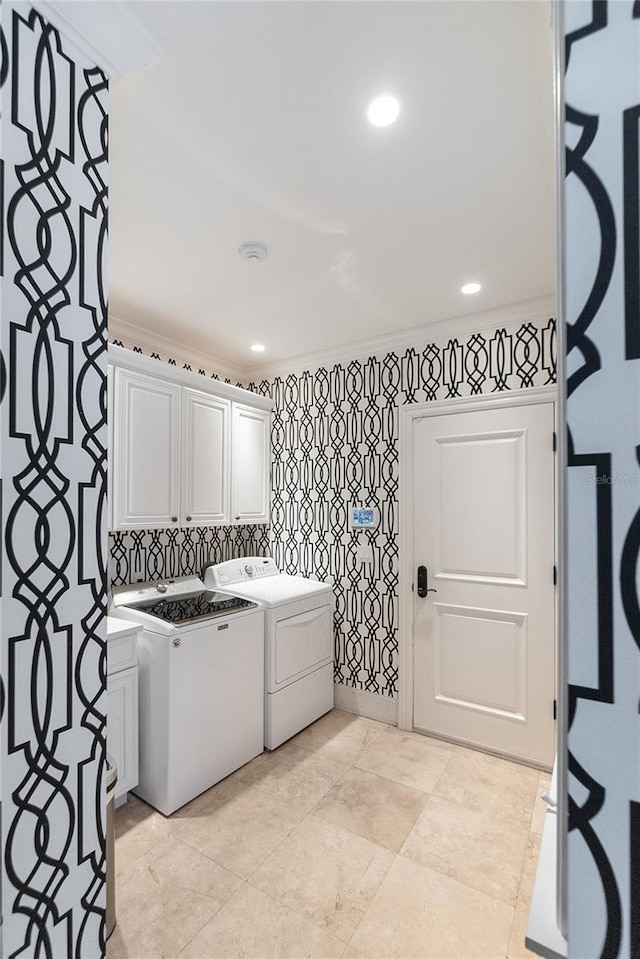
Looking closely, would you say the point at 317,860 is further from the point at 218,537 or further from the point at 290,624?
the point at 218,537

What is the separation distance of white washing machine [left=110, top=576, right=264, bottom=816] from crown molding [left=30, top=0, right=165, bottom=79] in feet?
6.90

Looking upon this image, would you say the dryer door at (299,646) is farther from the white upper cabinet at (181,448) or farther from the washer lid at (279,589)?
the white upper cabinet at (181,448)

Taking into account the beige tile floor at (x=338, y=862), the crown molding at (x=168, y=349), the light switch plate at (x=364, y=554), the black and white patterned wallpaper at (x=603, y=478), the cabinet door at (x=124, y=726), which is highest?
the crown molding at (x=168, y=349)

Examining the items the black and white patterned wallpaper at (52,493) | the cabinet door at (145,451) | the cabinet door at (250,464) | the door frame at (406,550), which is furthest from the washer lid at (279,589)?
the black and white patterned wallpaper at (52,493)

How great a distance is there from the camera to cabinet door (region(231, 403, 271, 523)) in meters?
3.26

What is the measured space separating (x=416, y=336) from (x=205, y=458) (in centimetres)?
163

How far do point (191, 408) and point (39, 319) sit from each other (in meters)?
1.95

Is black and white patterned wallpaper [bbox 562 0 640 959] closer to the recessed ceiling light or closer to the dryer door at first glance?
the recessed ceiling light

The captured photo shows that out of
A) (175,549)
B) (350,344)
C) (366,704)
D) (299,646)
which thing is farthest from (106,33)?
(366,704)

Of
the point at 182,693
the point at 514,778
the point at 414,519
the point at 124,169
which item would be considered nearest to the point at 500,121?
the point at 124,169

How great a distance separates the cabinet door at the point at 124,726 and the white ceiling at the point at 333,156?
2.02 m

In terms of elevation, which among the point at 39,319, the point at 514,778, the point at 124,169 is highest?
the point at 124,169

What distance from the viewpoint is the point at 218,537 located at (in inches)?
135

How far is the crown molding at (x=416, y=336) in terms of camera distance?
2588 mm
